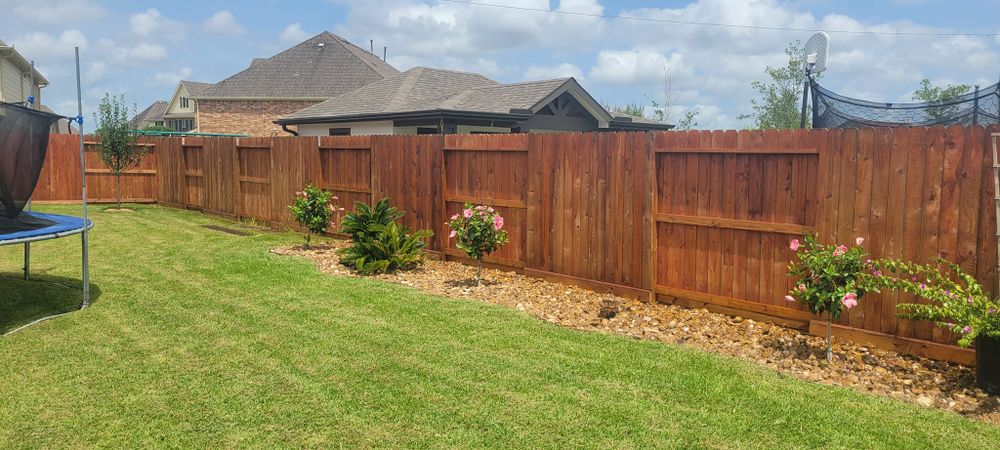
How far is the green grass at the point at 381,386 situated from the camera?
4.03 meters

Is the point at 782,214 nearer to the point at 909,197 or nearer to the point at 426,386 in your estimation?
the point at 909,197

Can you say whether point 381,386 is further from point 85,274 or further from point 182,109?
point 182,109

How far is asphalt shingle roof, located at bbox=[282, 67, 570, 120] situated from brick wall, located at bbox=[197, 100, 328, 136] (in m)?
14.9

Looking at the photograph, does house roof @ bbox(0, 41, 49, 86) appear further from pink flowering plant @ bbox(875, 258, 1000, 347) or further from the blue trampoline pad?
pink flowering plant @ bbox(875, 258, 1000, 347)

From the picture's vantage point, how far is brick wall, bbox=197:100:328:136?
37562 mm

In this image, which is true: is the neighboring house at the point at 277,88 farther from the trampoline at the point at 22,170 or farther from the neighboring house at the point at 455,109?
the trampoline at the point at 22,170

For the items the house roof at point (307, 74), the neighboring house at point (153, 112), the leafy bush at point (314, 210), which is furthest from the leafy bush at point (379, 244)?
the neighboring house at point (153, 112)

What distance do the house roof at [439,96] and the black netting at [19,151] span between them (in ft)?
36.3

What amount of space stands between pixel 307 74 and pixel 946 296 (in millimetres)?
36716

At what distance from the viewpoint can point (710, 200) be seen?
669 cm

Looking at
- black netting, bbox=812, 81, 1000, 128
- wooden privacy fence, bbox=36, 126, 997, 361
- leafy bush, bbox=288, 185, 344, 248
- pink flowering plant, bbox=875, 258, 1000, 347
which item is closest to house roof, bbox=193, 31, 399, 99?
leafy bush, bbox=288, 185, 344, 248

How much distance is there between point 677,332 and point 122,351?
4.57 metres

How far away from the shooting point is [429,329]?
20.5ft

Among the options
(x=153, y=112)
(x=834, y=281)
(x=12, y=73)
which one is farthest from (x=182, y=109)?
(x=834, y=281)
